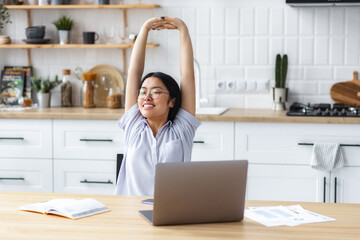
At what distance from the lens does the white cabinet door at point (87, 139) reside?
3.79m

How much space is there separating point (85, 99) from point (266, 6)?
151 cm

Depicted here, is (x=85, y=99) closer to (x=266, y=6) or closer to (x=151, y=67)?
(x=151, y=67)

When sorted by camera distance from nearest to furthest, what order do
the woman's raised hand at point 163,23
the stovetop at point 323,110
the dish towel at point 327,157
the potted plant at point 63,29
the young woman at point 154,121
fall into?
the young woman at point 154,121 < the woman's raised hand at point 163,23 < the dish towel at point 327,157 < the stovetop at point 323,110 < the potted plant at point 63,29

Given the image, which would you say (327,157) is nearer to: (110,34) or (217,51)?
(217,51)

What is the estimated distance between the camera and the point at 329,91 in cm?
421

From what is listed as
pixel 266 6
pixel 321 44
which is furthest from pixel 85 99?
pixel 321 44

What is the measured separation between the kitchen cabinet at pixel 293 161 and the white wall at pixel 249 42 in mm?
688

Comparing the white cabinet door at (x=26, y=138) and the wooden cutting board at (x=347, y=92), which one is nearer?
the white cabinet door at (x=26, y=138)

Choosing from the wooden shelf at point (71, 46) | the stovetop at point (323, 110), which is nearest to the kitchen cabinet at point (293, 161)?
the stovetop at point (323, 110)

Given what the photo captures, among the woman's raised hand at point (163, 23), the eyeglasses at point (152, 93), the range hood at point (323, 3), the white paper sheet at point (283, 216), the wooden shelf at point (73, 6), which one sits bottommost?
the white paper sheet at point (283, 216)

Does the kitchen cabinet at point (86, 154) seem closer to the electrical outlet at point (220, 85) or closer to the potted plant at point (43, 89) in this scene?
the potted plant at point (43, 89)

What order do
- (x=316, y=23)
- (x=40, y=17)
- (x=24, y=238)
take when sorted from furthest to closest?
(x=40, y=17) < (x=316, y=23) < (x=24, y=238)

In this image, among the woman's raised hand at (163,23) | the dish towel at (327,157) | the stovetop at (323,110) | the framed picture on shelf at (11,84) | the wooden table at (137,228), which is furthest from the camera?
the framed picture on shelf at (11,84)

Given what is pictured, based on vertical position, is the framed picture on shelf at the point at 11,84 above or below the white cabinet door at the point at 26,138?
above
